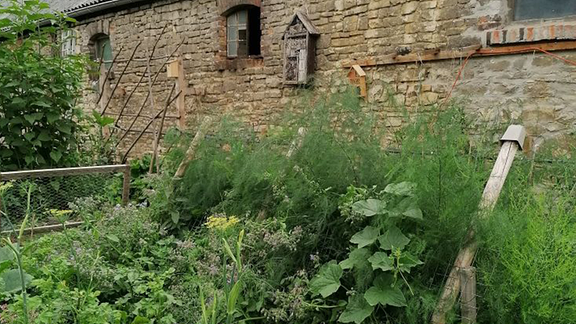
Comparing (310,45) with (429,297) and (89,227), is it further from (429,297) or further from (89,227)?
(429,297)

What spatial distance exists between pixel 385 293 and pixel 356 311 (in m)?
0.17

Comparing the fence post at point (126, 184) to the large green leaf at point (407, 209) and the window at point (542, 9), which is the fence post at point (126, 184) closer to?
the large green leaf at point (407, 209)

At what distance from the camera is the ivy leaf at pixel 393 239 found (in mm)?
2145

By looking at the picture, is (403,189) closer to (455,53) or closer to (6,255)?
(6,255)

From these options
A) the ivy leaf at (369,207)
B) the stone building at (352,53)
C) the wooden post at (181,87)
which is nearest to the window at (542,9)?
the stone building at (352,53)

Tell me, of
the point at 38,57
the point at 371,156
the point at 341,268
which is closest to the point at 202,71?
the point at 38,57

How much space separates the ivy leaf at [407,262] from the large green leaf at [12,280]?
5.72ft

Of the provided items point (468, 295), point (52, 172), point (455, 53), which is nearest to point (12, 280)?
point (52, 172)

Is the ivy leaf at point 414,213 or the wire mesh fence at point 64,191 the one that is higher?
the ivy leaf at point 414,213

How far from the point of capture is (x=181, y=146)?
3980 mm

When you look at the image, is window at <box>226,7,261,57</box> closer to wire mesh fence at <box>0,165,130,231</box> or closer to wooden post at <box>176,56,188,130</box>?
wooden post at <box>176,56,188,130</box>

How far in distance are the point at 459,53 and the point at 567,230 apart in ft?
9.95

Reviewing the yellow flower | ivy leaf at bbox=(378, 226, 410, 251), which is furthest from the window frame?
ivy leaf at bbox=(378, 226, 410, 251)

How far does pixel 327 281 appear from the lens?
232 centimetres
